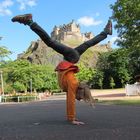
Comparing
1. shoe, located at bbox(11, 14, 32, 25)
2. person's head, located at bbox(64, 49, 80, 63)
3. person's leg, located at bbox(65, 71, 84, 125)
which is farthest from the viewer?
person's head, located at bbox(64, 49, 80, 63)

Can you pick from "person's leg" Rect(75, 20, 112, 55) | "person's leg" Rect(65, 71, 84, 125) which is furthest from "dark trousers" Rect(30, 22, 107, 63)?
"person's leg" Rect(65, 71, 84, 125)

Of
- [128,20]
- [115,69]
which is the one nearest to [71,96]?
[128,20]

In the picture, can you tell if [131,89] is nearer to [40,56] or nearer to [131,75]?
[131,75]

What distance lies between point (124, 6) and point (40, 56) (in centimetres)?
14287

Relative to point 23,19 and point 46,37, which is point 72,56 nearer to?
point 46,37

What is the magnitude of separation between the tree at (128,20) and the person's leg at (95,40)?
27.5 metres

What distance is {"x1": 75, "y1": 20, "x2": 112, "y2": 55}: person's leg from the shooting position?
984 centimetres

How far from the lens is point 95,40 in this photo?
9.91 meters

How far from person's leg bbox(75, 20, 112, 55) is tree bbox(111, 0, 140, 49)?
27508 millimetres

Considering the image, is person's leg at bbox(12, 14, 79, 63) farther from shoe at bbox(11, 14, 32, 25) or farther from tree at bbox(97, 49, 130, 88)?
tree at bbox(97, 49, 130, 88)

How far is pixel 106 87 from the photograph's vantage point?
12206 cm

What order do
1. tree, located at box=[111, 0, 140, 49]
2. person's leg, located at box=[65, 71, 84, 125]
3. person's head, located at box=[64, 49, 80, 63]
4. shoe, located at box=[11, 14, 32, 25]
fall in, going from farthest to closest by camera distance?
tree, located at box=[111, 0, 140, 49] < person's head, located at box=[64, 49, 80, 63] < person's leg, located at box=[65, 71, 84, 125] < shoe, located at box=[11, 14, 32, 25]

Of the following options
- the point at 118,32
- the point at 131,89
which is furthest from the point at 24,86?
the point at 118,32

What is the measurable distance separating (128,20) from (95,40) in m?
29.0
